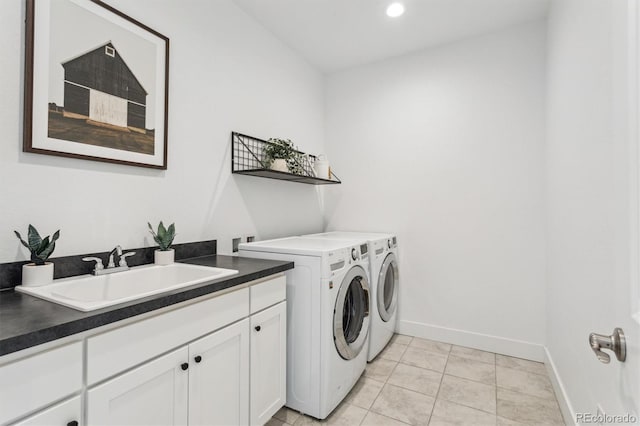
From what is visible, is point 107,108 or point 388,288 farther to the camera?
point 388,288

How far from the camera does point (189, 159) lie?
191cm

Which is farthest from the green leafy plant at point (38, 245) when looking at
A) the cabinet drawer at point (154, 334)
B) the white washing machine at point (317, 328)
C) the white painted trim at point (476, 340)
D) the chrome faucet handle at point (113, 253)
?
the white painted trim at point (476, 340)

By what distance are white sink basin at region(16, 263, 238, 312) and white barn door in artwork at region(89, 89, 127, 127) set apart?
73 cm

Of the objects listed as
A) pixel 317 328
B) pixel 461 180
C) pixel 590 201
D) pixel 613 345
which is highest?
pixel 461 180

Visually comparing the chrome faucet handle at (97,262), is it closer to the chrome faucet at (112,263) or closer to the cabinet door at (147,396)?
the chrome faucet at (112,263)

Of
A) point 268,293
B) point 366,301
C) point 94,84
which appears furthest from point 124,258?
point 366,301

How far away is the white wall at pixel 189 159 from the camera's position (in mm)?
1219

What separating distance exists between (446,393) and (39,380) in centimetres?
211

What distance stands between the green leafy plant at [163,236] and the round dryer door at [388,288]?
60.9 inches

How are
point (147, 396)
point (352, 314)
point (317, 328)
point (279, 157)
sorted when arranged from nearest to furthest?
point (147, 396) → point (317, 328) → point (352, 314) → point (279, 157)

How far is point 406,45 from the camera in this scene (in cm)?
282

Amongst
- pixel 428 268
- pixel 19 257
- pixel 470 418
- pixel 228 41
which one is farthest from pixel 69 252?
pixel 428 268

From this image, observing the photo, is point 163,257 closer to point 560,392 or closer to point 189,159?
point 189,159

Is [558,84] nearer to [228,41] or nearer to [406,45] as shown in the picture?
[406,45]
